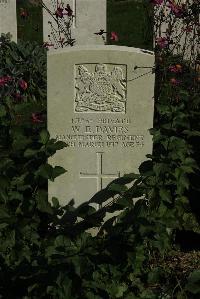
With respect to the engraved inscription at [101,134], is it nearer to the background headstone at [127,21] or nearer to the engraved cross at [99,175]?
the engraved cross at [99,175]

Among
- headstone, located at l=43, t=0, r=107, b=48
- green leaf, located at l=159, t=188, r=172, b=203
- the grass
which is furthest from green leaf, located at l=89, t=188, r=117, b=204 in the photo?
the grass

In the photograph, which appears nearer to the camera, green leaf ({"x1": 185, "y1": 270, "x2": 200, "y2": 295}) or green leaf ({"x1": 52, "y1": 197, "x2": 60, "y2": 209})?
green leaf ({"x1": 185, "y1": 270, "x2": 200, "y2": 295})

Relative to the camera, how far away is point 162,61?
5180mm

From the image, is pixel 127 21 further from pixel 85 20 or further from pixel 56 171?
pixel 56 171

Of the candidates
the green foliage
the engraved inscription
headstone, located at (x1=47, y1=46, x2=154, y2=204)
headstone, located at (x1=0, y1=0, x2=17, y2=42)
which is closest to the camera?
the green foliage

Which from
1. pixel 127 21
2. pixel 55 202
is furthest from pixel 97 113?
pixel 127 21

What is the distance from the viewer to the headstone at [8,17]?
878 cm

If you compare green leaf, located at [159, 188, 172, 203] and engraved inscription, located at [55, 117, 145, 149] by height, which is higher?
engraved inscription, located at [55, 117, 145, 149]

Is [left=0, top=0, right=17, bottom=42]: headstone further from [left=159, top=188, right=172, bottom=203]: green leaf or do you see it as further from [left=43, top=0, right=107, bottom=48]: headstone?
[left=159, top=188, right=172, bottom=203]: green leaf

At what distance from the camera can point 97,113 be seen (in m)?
4.28

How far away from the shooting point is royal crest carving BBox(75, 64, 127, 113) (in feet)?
13.8

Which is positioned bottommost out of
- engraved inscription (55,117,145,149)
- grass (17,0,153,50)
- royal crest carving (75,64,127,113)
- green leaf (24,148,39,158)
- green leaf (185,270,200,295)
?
green leaf (185,270,200,295)

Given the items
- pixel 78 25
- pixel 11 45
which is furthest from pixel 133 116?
pixel 78 25

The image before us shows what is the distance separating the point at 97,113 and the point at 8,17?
505 centimetres
